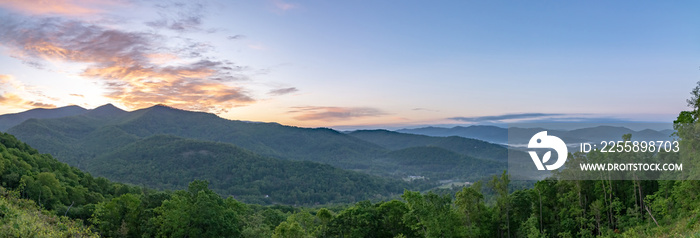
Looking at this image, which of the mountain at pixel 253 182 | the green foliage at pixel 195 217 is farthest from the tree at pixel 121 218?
the mountain at pixel 253 182

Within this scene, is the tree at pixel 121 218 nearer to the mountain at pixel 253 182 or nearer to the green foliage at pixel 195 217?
the green foliage at pixel 195 217

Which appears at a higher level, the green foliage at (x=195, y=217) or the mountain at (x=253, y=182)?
the green foliage at (x=195, y=217)

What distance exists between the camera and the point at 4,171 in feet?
160

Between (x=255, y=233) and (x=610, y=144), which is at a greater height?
(x=610, y=144)

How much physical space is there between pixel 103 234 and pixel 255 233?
16466 mm

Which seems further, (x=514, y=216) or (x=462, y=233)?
(x=514, y=216)

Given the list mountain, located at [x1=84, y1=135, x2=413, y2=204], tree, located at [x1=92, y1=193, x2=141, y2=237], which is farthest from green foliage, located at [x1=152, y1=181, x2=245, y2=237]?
mountain, located at [x1=84, y1=135, x2=413, y2=204]

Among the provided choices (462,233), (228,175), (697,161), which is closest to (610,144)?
(697,161)

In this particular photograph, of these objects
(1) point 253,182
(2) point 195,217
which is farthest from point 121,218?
(1) point 253,182

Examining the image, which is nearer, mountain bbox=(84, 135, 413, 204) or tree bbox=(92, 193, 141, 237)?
tree bbox=(92, 193, 141, 237)

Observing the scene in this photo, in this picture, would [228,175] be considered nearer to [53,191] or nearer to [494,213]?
[53,191]

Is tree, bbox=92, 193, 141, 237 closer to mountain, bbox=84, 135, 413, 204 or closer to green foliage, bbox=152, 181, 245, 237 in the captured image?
green foliage, bbox=152, 181, 245, 237

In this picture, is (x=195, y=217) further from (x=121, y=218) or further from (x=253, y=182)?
(x=253, y=182)

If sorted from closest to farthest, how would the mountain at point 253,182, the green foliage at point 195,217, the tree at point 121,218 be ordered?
1. the green foliage at point 195,217
2. the tree at point 121,218
3. the mountain at point 253,182
